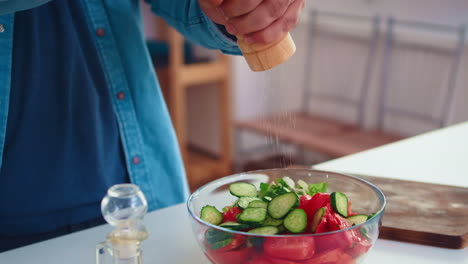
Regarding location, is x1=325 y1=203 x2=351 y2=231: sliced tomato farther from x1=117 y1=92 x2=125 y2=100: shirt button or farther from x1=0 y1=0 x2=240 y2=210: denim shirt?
x1=117 y1=92 x2=125 y2=100: shirt button

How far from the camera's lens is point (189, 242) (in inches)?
35.6

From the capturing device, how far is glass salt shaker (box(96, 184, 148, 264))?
25.2 inches

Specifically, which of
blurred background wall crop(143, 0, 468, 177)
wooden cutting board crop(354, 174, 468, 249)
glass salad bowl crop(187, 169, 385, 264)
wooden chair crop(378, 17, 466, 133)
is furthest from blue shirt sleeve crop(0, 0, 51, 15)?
wooden chair crop(378, 17, 466, 133)

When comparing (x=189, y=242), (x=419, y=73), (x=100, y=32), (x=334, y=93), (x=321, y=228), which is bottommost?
(x=334, y=93)

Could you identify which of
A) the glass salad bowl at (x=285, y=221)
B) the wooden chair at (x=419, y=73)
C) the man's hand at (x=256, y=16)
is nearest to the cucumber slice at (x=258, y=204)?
the glass salad bowl at (x=285, y=221)

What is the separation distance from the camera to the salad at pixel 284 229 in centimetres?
67

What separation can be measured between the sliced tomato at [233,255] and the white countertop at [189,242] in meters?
0.13

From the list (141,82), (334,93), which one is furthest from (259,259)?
(334,93)

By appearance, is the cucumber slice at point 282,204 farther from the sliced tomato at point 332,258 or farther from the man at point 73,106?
the man at point 73,106

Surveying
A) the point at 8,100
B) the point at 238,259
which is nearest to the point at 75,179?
the point at 8,100

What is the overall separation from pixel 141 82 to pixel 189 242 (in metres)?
0.40

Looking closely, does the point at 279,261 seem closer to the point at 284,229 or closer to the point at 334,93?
the point at 284,229

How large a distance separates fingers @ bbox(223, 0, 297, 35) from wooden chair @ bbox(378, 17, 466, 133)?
6.97 feet

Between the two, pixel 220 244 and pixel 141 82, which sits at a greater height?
pixel 141 82
